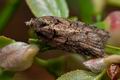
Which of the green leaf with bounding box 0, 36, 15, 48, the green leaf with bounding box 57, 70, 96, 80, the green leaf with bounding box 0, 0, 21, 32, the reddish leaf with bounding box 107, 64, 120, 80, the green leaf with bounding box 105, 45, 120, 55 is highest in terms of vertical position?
the green leaf with bounding box 0, 0, 21, 32

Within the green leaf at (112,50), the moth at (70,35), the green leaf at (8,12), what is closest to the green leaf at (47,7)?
the moth at (70,35)

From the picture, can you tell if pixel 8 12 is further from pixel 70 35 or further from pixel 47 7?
pixel 70 35

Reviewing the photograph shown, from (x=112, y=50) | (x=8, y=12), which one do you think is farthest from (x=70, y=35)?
(x=8, y=12)

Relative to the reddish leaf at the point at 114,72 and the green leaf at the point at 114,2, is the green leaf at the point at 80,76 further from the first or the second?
the green leaf at the point at 114,2

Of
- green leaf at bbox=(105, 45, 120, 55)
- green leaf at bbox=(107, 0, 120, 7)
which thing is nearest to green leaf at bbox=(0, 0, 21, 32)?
green leaf at bbox=(107, 0, 120, 7)

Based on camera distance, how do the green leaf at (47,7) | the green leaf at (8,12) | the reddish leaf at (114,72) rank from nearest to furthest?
the reddish leaf at (114,72) < the green leaf at (47,7) < the green leaf at (8,12)

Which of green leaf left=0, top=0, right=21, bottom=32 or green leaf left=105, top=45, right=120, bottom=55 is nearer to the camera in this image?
green leaf left=105, top=45, right=120, bottom=55

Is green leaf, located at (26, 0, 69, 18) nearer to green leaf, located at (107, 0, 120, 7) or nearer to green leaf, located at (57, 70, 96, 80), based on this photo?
green leaf, located at (57, 70, 96, 80)
